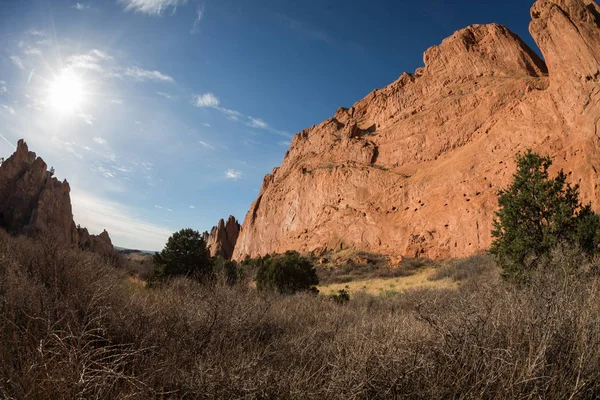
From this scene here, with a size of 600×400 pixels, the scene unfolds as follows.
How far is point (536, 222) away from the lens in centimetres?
858

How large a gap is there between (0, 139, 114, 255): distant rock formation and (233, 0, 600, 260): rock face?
1104 inches

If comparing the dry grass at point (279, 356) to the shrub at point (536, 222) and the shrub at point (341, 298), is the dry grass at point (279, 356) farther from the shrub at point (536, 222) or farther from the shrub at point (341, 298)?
the shrub at point (341, 298)

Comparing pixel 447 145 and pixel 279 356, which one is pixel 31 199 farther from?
pixel 447 145

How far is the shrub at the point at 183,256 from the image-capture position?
16938mm

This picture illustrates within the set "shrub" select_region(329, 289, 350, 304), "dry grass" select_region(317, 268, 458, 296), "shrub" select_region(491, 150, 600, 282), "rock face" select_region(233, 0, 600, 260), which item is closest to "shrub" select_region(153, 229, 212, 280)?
"dry grass" select_region(317, 268, 458, 296)

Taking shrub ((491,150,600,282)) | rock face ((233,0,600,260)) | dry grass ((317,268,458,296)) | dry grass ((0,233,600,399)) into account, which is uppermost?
rock face ((233,0,600,260))

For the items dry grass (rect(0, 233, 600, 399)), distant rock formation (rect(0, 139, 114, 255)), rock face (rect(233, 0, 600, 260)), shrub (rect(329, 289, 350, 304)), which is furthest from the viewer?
distant rock formation (rect(0, 139, 114, 255))

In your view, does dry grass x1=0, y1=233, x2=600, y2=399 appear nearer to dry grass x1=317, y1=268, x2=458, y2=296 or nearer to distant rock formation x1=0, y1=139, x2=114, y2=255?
dry grass x1=317, y1=268, x2=458, y2=296

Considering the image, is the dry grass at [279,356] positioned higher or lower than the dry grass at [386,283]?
higher

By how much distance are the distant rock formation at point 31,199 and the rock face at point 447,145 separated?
92.0ft

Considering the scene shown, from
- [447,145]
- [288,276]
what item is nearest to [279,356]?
[288,276]

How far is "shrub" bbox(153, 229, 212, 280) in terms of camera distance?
1694 centimetres

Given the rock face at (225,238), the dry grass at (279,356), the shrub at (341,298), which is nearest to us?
the dry grass at (279,356)

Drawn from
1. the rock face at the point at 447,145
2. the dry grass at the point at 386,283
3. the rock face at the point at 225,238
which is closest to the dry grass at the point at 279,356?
the dry grass at the point at 386,283
